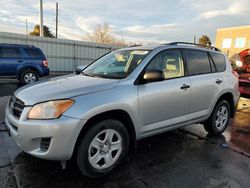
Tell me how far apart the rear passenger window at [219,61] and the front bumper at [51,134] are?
319cm

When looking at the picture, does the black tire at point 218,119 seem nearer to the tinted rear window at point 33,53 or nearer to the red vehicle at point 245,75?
the red vehicle at point 245,75

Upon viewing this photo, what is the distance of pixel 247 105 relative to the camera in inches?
335

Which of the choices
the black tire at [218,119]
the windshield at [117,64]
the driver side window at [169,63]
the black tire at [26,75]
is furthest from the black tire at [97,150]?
the black tire at [26,75]

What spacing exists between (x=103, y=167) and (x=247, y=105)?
6713 mm

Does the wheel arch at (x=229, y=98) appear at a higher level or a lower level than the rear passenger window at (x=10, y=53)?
lower

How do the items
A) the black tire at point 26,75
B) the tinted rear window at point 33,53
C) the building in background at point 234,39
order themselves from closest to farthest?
the black tire at point 26,75 < the tinted rear window at point 33,53 < the building in background at point 234,39

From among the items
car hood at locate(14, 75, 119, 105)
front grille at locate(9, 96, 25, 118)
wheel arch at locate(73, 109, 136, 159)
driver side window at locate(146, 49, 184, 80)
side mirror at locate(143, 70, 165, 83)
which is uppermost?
driver side window at locate(146, 49, 184, 80)

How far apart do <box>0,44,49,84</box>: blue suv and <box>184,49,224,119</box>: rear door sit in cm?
874

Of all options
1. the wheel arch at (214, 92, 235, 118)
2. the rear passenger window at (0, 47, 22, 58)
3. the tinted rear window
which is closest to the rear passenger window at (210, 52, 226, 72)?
the wheel arch at (214, 92, 235, 118)

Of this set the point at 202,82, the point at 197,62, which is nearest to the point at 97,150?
the point at 202,82

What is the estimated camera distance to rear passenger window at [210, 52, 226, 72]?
5082 mm

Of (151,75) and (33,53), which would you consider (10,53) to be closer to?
(33,53)

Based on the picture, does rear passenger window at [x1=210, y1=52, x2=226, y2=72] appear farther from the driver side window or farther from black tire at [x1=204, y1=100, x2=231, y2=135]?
the driver side window

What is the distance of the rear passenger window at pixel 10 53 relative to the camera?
11.1 meters
